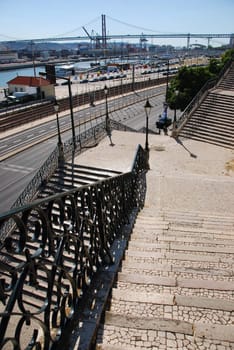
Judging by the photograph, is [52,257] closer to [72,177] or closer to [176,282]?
[176,282]

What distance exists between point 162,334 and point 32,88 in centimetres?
4385

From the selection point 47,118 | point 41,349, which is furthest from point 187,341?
point 47,118

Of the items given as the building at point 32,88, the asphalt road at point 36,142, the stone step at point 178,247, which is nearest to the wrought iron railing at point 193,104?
the asphalt road at point 36,142

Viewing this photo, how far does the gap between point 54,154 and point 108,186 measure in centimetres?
1124

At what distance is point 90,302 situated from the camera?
3096 millimetres

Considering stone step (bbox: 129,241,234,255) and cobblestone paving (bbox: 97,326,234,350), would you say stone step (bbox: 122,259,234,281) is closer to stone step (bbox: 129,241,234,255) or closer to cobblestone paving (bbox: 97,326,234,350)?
stone step (bbox: 129,241,234,255)

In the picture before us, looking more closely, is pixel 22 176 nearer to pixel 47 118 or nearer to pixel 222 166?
pixel 222 166

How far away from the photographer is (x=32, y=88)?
4241 cm

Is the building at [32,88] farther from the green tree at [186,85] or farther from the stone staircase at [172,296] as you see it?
the stone staircase at [172,296]

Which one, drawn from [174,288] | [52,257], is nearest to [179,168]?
[174,288]

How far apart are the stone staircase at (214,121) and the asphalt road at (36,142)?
8754 millimetres

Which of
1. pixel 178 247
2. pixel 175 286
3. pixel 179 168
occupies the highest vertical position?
pixel 175 286

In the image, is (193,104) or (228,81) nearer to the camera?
(193,104)

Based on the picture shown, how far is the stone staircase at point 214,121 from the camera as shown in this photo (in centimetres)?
Answer: 2013
